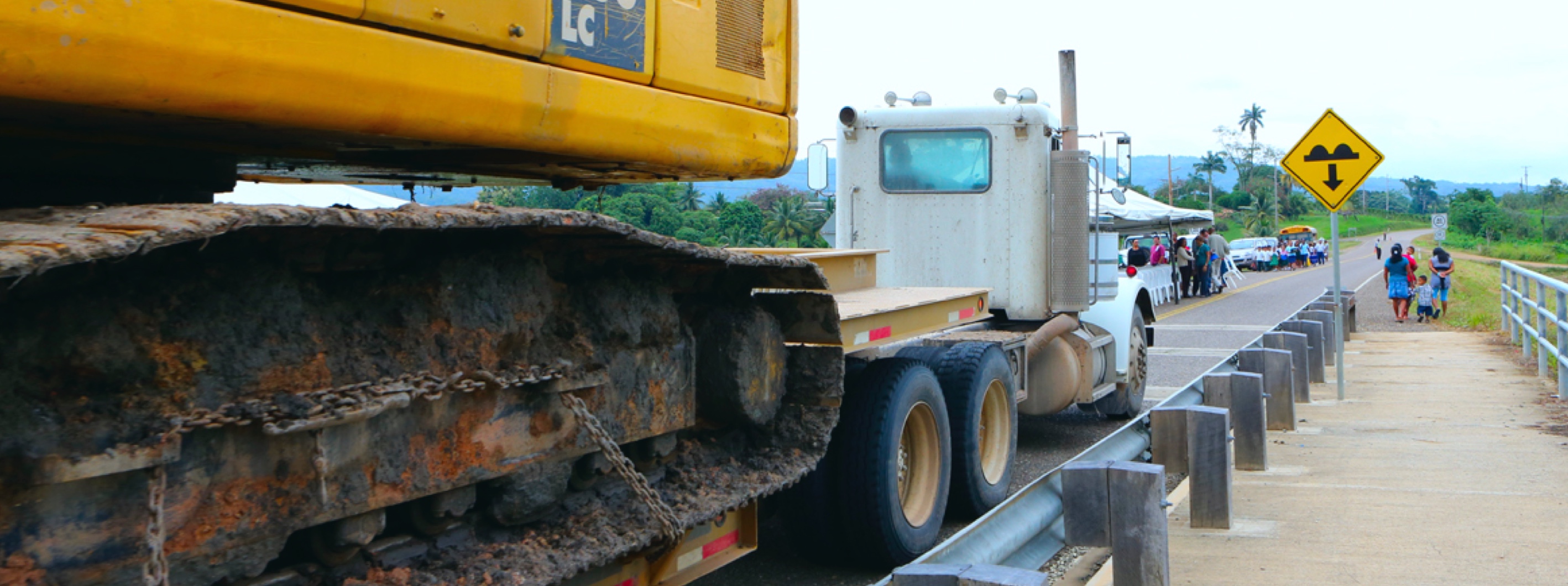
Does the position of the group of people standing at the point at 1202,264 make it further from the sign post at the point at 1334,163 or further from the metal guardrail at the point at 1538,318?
the sign post at the point at 1334,163

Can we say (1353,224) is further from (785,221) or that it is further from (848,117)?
(848,117)

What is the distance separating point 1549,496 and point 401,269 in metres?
6.26

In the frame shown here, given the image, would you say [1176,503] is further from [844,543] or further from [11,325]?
[11,325]

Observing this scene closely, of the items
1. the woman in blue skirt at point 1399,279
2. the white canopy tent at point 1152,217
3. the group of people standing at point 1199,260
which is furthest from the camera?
the group of people standing at point 1199,260

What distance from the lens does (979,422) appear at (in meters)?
6.62

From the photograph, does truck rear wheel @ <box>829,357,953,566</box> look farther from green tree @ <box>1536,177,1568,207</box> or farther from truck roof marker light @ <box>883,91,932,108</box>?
green tree @ <box>1536,177,1568,207</box>

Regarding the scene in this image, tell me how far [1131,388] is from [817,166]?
3.34 m

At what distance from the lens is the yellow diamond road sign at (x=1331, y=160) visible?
37.4ft

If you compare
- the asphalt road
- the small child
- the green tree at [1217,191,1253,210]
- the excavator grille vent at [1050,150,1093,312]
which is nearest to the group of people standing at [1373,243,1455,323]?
the small child

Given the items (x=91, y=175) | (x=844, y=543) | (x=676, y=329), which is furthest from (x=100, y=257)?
(x=844, y=543)

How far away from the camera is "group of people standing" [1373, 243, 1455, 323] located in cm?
2069

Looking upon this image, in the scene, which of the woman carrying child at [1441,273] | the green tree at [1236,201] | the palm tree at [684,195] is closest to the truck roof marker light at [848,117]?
Answer: the palm tree at [684,195]

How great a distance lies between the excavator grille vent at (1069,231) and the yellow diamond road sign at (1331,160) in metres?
3.99

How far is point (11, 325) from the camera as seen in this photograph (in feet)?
7.29
